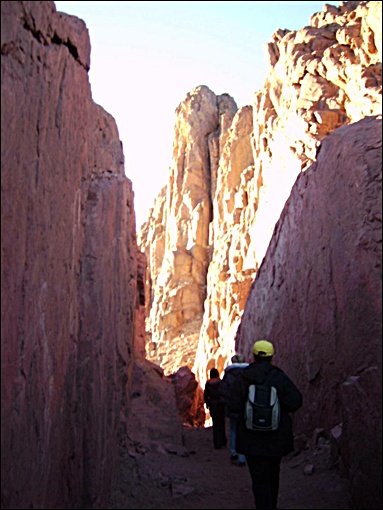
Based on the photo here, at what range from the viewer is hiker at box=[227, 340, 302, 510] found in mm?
5742

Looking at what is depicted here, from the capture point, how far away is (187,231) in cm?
4691

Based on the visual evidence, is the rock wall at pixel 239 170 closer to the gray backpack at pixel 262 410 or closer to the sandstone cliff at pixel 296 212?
the sandstone cliff at pixel 296 212

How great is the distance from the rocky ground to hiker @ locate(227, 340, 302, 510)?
129 cm

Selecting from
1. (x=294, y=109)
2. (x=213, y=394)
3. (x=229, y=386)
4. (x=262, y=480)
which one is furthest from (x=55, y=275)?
(x=294, y=109)

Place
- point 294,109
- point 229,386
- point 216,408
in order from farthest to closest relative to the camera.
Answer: point 294,109, point 216,408, point 229,386

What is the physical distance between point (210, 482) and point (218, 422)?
336 centimetres

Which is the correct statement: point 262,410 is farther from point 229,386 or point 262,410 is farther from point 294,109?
point 294,109

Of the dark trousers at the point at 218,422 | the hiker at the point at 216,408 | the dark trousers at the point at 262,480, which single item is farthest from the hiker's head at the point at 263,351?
the dark trousers at the point at 218,422

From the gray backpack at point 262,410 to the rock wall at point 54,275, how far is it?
1977 mm

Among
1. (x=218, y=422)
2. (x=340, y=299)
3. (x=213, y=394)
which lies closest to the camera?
(x=340, y=299)

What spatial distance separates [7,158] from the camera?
482 centimetres

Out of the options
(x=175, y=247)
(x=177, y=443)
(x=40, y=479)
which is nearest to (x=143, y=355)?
(x=177, y=443)

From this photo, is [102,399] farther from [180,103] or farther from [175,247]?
[180,103]

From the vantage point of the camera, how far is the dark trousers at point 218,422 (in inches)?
449
